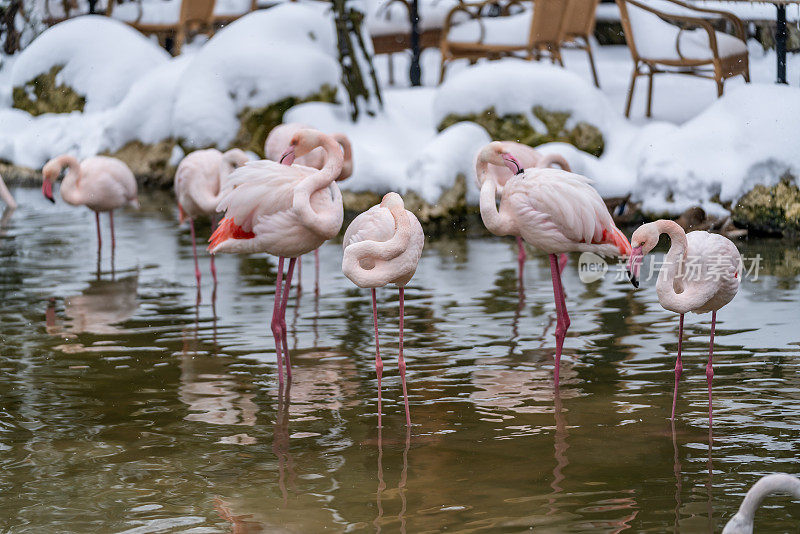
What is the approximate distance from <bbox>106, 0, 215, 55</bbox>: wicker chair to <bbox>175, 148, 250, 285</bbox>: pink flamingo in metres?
7.40

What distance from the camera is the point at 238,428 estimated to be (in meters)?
5.15

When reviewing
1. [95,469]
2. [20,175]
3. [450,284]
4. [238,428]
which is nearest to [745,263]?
[450,284]

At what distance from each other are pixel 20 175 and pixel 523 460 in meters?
11.0

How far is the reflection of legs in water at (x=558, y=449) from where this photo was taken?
4270mm

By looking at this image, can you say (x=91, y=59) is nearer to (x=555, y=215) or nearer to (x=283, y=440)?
(x=555, y=215)

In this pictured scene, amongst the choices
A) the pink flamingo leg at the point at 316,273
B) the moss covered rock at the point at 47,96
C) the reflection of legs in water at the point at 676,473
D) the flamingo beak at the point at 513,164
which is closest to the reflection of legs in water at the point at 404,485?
the reflection of legs in water at the point at 676,473

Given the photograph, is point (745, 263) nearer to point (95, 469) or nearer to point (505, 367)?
point (505, 367)

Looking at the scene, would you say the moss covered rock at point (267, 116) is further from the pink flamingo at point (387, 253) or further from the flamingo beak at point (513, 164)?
the pink flamingo at point (387, 253)

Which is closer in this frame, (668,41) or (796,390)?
(796,390)

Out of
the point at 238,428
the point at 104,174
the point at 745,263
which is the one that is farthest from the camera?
the point at 104,174

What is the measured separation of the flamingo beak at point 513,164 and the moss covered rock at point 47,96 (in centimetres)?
1019

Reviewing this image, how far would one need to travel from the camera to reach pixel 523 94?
37.7 feet

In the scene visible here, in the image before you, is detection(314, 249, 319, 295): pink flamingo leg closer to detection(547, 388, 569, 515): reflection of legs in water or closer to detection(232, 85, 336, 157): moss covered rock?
detection(547, 388, 569, 515): reflection of legs in water

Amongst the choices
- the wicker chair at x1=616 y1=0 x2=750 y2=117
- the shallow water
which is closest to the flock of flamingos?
the shallow water
